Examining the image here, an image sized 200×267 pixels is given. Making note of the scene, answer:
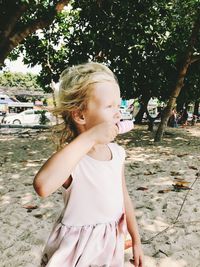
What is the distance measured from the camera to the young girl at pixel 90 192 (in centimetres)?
140

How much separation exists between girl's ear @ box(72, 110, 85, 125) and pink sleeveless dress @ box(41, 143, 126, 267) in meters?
0.17

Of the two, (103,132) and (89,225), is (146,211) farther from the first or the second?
(103,132)

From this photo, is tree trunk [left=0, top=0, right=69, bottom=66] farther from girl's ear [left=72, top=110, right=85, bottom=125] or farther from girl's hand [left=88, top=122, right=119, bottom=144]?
girl's hand [left=88, top=122, right=119, bottom=144]

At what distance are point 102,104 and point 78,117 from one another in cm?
15

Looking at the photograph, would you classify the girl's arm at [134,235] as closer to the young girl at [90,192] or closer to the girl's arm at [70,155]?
the young girl at [90,192]

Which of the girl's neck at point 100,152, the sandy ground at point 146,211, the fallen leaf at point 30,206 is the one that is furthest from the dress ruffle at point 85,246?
the fallen leaf at point 30,206

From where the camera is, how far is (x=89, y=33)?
35.5 ft

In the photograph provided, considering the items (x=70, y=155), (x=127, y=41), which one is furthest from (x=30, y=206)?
(x=127, y=41)

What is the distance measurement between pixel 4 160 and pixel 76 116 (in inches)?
289

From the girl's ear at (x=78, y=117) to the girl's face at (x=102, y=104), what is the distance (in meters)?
0.02

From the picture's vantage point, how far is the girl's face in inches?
56.2

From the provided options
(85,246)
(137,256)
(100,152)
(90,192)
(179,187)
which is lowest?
(179,187)

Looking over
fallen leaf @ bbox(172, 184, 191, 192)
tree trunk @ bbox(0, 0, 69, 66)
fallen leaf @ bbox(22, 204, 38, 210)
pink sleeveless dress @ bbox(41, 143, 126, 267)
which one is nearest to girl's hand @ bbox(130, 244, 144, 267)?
pink sleeveless dress @ bbox(41, 143, 126, 267)

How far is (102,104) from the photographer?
4.69 ft
